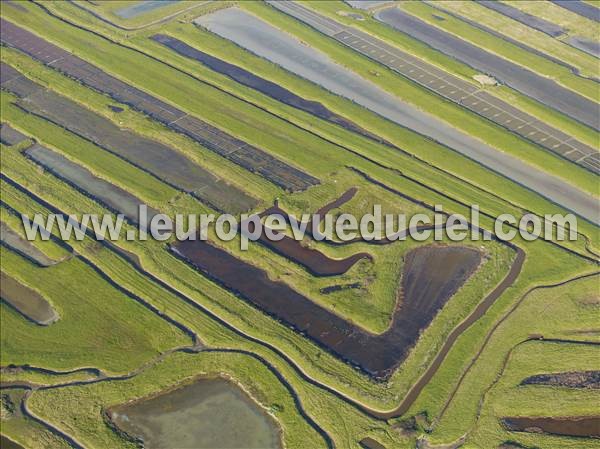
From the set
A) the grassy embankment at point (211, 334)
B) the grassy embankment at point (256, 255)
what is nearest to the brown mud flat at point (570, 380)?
the grassy embankment at point (256, 255)

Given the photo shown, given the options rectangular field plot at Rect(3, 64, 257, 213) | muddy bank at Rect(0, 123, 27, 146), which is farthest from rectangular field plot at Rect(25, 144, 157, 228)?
rectangular field plot at Rect(3, 64, 257, 213)

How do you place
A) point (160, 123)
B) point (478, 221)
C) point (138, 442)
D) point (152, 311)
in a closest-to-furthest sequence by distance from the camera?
point (138, 442), point (152, 311), point (478, 221), point (160, 123)

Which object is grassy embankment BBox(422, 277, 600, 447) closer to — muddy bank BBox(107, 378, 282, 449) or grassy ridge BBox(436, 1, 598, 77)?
muddy bank BBox(107, 378, 282, 449)

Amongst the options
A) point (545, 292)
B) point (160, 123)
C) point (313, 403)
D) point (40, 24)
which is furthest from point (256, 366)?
point (40, 24)

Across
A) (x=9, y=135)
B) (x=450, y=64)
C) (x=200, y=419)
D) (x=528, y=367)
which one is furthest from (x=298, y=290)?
(x=450, y=64)

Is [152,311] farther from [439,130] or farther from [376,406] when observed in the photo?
[439,130]

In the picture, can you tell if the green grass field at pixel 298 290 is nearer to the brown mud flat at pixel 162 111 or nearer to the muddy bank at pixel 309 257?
the muddy bank at pixel 309 257
